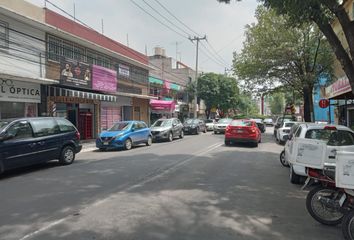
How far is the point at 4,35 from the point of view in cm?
1805

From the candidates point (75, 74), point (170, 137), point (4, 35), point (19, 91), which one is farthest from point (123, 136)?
point (4, 35)

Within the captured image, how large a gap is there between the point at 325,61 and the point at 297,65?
2175 mm

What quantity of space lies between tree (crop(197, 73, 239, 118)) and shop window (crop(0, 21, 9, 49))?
117 feet

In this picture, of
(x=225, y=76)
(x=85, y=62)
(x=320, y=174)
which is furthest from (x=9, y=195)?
(x=225, y=76)

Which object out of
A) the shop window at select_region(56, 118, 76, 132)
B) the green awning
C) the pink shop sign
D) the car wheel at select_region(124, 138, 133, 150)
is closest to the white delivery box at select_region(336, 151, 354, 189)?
the shop window at select_region(56, 118, 76, 132)

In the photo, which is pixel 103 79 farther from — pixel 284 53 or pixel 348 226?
pixel 348 226

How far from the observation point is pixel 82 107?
26.1 metres

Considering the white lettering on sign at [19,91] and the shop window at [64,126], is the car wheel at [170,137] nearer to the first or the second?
the white lettering on sign at [19,91]

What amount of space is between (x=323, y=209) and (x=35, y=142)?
30.0 feet

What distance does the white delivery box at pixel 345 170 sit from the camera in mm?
5512

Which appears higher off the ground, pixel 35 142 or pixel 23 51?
pixel 23 51

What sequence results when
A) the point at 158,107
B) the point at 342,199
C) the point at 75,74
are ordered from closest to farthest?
the point at 342,199 → the point at 75,74 → the point at 158,107

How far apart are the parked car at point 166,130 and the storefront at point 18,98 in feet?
25.9

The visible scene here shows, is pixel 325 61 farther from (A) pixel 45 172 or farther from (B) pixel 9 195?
(B) pixel 9 195
